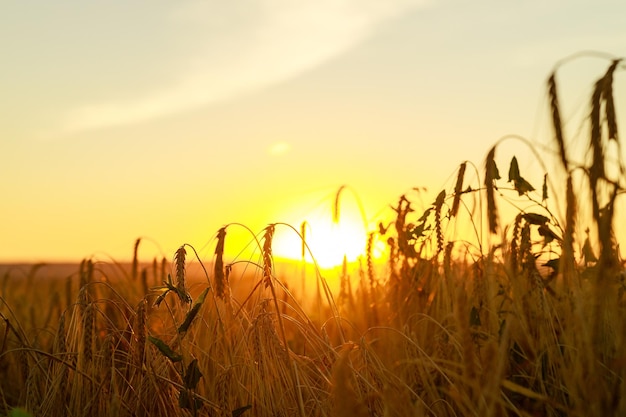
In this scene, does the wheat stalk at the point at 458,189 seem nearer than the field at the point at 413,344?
No

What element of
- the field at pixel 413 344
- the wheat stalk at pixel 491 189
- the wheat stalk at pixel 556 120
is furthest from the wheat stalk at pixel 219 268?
the wheat stalk at pixel 556 120

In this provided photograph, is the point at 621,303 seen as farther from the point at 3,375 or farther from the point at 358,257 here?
the point at 3,375

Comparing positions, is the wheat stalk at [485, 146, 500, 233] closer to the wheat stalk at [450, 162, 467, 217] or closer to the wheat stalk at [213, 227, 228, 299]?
the wheat stalk at [450, 162, 467, 217]

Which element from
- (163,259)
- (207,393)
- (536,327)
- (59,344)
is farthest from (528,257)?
(163,259)

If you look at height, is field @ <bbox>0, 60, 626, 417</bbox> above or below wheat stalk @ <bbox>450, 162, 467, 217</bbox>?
below

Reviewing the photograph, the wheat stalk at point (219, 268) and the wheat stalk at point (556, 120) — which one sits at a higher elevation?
the wheat stalk at point (556, 120)

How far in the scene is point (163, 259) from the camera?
376 cm

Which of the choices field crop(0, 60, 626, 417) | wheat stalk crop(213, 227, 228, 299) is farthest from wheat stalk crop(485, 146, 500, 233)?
wheat stalk crop(213, 227, 228, 299)

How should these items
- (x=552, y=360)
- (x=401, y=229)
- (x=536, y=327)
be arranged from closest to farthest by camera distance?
(x=552, y=360) < (x=536, y=327) < (x=401, y=229)

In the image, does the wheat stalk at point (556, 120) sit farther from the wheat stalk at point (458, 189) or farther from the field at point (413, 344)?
the wheat stalk at point (458, 189)

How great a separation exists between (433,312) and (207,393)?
1.21 m

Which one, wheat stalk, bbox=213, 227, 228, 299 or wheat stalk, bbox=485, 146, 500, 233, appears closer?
wheat stalk, bbox=213, 227, 228, 299

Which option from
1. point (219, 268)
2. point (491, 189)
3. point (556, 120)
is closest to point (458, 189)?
point (491, 189)

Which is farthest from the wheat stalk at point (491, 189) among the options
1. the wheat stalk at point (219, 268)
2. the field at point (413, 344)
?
the wheat stalk at point (219, 268)
